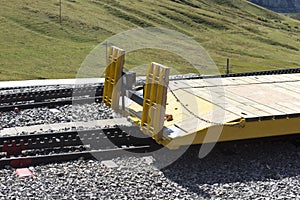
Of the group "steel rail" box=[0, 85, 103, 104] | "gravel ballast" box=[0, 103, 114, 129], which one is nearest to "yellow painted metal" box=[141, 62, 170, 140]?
"gravel ballast" box=[0, 103, 114, 129]

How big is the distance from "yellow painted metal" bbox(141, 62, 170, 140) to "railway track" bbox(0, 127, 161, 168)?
1.18 meters

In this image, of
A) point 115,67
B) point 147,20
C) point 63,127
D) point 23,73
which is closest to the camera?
point 115,67

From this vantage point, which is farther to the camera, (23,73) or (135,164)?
(23,73)

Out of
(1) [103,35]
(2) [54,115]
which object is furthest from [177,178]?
(1) [103,35]

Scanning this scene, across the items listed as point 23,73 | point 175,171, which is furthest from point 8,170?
point 23,73

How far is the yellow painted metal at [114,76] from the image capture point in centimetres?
1461

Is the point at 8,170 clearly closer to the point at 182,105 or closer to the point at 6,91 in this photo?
the point at 182,105

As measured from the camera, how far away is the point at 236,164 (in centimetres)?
1347

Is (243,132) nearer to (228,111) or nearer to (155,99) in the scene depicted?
(228,111)

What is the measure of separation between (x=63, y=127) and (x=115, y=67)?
11.0 ft

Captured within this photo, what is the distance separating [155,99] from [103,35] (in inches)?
2026

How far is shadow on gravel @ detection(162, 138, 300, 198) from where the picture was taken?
493 inches

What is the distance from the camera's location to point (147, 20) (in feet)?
269

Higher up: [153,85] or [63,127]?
[153,85]
